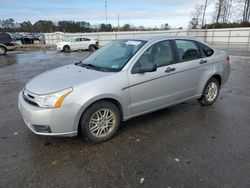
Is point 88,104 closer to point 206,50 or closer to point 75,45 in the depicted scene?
point 206,50

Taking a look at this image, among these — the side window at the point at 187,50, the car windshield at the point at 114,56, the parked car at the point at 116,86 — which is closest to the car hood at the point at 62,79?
the parked car at the point at 116,86

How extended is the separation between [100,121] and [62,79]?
0.88 meters

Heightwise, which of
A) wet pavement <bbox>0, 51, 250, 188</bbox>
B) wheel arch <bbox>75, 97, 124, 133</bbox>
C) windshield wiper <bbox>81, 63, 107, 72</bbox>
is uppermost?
windshield wiper <bbox>81, 63, 107, 72</bbox>

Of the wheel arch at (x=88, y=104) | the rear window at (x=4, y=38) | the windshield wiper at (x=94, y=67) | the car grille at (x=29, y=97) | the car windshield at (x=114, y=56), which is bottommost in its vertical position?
the wheel arch at (x=88, y=104)

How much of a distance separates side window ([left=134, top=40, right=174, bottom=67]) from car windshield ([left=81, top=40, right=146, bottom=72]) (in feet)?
0.59

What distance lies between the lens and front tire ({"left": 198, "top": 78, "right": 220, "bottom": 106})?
481 centimetres

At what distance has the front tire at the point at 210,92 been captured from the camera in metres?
4.81

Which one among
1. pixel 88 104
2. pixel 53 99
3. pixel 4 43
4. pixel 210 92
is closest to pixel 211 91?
pixel 210 92

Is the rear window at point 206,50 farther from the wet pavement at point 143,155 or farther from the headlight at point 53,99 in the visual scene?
the headlight at point 53,99

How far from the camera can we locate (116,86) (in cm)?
328

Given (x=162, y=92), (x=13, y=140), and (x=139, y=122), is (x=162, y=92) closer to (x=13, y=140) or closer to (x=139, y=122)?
(x=139, y=122)

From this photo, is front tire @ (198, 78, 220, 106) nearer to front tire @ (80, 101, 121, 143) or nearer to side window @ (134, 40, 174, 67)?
side window @ (134, 40, 174, 67)

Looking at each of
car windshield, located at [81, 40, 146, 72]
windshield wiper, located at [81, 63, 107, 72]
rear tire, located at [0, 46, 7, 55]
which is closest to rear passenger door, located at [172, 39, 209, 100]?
car windshield, located at [81, 40, 146, 72]

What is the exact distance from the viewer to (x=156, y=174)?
2.64 metres
